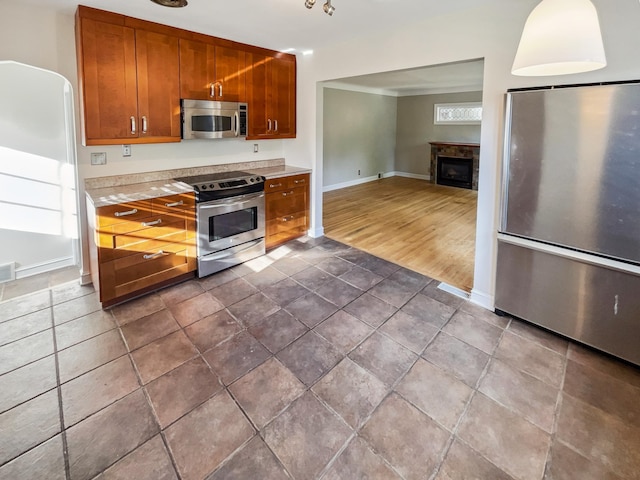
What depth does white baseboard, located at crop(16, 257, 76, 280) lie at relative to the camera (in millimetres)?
3531

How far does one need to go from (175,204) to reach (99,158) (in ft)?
2.76

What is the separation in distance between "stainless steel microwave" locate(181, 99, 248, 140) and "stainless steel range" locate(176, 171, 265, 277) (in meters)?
0.47

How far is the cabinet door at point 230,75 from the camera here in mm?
3736

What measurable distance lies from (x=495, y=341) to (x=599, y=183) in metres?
1.26

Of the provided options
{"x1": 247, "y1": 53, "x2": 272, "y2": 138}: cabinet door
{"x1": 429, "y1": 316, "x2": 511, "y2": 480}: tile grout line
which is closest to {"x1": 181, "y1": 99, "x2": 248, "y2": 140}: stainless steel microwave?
{"x1": 247, "y1": 53, "x2": 272, "y2": 138}: cabinet door

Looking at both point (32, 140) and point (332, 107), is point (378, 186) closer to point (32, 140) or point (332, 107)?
point (332, 107)

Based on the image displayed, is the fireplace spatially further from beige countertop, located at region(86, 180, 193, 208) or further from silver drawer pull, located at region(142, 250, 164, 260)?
silver drawer pull, located at region(142, 250, 164, 260)

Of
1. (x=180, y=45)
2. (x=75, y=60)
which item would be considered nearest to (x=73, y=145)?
(x=75, y=60)

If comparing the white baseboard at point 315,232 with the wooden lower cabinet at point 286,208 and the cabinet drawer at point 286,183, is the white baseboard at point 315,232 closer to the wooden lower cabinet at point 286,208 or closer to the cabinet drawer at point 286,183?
the wooden lower cabinet at point 286,208

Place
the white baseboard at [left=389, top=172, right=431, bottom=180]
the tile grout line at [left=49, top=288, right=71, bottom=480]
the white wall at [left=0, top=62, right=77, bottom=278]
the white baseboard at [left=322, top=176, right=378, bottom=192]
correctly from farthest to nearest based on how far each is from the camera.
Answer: the white baseboard at [left=389, top=172, right=431, bottom=180]
the white baseboard at [left=322, top=176, right=378, bottom=192]
the white wall at [left=0, top=62, right=77, bottom=278]
the tile grout line at [left=49, top=288, right=71, bottom=480]

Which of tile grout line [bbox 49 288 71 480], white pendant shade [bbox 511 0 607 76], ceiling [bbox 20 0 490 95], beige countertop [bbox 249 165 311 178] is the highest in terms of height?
ceiling [bbox 20 0 490 95]

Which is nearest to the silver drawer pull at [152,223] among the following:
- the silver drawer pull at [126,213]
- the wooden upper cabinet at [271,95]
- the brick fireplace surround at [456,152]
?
the silver drawer pull at [126,213]

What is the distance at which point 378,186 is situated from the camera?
340 inches

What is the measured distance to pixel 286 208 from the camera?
447 centimetres
